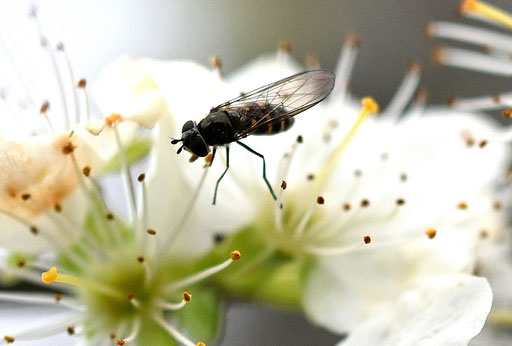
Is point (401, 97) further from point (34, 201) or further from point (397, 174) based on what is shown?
point (34, 201)

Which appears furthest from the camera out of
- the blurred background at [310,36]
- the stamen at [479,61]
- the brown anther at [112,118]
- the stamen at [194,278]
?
the blurred background at [310,36]

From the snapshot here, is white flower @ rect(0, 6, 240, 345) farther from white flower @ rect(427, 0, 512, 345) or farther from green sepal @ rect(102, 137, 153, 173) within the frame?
white flower @ rect(427, 0, 512, 345)

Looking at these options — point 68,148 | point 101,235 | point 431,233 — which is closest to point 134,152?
point 101,235

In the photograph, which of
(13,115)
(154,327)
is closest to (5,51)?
(13,115)

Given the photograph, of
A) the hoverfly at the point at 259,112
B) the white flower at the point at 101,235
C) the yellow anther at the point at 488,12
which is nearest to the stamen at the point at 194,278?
the white flower at the point at 101,235

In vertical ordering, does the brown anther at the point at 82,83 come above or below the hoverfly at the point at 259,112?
above

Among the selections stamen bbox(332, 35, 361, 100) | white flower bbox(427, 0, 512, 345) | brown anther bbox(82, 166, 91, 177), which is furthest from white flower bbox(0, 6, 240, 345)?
white flower bbox(427, 0, 512, 345)

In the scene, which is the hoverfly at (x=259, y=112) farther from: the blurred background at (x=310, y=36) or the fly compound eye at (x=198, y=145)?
the blurred background at (x=310, y=36)

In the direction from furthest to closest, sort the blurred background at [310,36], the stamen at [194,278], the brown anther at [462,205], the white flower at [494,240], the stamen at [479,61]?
the blurred background at [310,36] → the stamen at [479,61] → the white flower at [494,240] → the brown anther at [462,205] → the stamen at [194,278]
